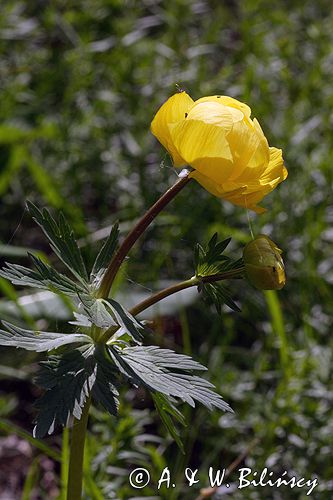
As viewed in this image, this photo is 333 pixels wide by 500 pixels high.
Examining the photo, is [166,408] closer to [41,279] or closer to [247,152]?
[41,279]

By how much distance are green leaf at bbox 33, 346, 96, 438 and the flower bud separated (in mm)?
209

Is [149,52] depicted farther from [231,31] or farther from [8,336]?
[8,336]

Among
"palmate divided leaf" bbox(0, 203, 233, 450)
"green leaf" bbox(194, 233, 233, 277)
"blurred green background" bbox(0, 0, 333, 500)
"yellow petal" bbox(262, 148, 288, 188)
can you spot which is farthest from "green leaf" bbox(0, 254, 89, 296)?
"blurred green background" bbox(0, 0, 333, 500)

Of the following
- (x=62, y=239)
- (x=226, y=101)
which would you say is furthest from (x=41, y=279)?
(x=226, y=101)

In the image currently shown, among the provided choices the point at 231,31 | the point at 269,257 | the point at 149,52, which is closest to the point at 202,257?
the point at 269,257

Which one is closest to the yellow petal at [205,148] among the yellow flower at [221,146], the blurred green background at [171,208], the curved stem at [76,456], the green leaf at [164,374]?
the yellow flower at [221,146]

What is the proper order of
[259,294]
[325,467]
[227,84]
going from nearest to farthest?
[325,467]
[259,294]
[227,84]

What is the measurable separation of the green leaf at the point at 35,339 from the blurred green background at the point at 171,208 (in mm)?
325

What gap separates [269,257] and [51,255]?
4.63 ft

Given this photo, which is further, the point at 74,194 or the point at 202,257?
the point at 74,194

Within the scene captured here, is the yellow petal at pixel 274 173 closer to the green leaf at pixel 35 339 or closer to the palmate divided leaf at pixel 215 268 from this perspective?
the palmate divided leaf at pixel 215 268

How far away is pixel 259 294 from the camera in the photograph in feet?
6.75

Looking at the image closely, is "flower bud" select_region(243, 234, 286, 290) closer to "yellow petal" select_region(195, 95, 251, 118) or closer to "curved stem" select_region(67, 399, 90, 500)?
"yellow petal" select_region(195, 95, 251, 118)

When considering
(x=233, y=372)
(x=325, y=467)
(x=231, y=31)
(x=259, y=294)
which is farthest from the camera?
(x=231, y=31)
